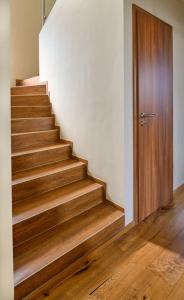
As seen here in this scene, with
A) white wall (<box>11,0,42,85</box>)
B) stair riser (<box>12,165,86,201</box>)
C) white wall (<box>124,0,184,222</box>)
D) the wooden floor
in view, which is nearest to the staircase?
stair riser (<box>12,165,86,201</box>)

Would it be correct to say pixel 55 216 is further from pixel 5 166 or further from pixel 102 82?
pixel 102 82

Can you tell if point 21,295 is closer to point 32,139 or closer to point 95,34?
point 32,139

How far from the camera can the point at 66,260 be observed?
65.7 inches

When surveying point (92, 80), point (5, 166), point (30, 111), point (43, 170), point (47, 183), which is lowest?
point (47, 183)

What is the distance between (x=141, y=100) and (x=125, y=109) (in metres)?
0.23

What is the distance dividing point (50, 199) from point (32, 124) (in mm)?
1136

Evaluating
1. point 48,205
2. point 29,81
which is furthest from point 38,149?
point 29,81

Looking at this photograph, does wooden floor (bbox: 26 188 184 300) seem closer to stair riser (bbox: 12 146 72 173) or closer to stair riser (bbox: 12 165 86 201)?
stair riser (bbox: 12 165 86 201)

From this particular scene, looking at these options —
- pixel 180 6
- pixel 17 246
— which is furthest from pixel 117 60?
pixel 17 246

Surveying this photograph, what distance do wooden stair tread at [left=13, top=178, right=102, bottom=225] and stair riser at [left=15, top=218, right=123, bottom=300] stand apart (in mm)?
385

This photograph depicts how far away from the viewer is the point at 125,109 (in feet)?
6.85

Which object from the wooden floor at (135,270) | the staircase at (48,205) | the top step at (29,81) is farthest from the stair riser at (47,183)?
the top step at (29,81)

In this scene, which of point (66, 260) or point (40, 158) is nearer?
point (66, 260)

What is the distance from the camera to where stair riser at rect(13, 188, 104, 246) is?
5.63 feet
